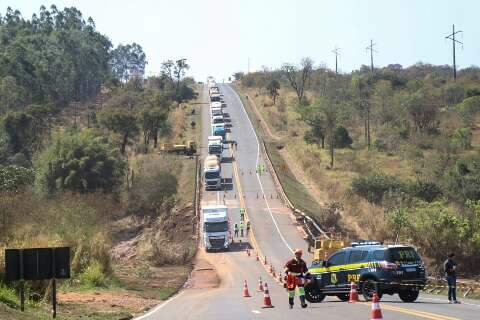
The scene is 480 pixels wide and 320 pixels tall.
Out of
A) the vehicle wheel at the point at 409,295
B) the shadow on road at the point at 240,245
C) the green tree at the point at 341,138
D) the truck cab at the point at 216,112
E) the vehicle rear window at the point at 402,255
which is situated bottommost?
the shadow on road at the point at 240,245

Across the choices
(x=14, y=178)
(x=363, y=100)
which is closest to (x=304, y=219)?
(x=14, y=178)

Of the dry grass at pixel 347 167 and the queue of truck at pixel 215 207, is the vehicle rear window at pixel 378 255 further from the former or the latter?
the dry grass at pixel 347 167

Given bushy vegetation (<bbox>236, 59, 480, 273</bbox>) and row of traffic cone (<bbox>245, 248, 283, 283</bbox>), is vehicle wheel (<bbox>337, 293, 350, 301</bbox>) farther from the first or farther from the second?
bushy vegetation (<bbox>236, 59, 480, 273</bbox>)

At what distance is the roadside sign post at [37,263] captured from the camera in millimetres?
22422

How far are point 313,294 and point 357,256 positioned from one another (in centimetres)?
239

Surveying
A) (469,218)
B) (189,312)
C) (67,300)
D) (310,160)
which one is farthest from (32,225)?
(310,160)

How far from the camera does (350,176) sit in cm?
9338

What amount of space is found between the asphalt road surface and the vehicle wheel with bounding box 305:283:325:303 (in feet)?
2.00

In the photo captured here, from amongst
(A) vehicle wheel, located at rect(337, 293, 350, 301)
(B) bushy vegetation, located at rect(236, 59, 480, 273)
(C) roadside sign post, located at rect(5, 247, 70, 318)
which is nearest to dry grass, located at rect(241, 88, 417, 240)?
(B) bushy vegetation, located at rect(236, 59, 480, 273)

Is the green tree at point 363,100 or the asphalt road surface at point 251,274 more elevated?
the green tree at point 363,100

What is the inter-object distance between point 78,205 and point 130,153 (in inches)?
2266

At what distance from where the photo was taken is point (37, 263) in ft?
74.2

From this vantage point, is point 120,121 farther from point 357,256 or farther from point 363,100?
point 357,256

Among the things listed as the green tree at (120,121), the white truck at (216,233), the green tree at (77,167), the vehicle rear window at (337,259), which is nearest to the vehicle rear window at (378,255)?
the vehicle rear window at (337,259)
